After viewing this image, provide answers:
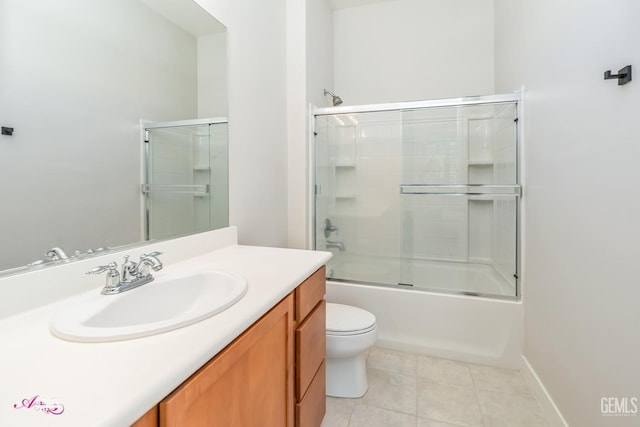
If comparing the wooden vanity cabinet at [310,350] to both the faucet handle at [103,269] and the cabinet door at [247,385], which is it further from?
the faucet handle at [103,269]

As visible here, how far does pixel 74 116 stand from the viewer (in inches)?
33.4

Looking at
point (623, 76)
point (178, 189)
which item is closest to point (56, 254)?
point (178, 189)

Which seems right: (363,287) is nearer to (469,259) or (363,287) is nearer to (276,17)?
(469,259)

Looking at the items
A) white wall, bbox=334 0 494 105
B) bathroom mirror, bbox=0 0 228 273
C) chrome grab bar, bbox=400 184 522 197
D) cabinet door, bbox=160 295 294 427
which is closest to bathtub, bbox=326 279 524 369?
chrome grab bar, bbox=400 184 522 197

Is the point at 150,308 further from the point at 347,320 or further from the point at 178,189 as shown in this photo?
the point at 347,320

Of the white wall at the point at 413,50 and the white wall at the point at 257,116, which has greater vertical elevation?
the white wall at the point at 413,50

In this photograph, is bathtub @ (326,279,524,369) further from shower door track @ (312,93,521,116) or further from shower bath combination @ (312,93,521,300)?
shower door track @ (312,93,521,116)

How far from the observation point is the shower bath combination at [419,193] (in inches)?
80.8

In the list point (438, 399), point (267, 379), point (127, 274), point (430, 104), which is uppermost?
point (430, 104)

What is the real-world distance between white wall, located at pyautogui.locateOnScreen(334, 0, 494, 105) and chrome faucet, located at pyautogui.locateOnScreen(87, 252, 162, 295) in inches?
99.1

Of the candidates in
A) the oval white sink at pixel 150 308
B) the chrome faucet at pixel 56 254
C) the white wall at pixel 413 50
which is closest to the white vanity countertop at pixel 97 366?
the oval white sink at pixel 150 308

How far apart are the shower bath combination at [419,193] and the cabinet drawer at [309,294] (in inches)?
39.3

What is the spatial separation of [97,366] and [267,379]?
45cm

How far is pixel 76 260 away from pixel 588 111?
1.79m
